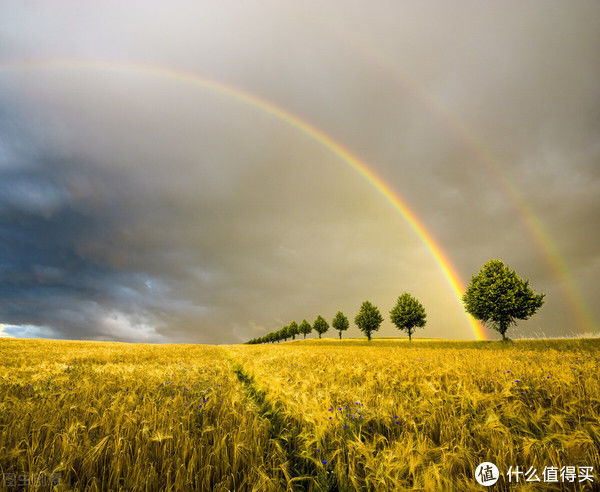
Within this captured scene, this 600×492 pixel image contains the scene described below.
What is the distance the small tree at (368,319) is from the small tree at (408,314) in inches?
412

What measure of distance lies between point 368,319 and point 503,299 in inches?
1401

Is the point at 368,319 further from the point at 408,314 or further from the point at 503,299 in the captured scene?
the point at 503,299

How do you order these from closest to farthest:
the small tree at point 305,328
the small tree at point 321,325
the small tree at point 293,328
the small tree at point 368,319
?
the small tree at point 368,319, the small tree at point 321,325, the small tree at point 305,328, the small tree at point 293,328

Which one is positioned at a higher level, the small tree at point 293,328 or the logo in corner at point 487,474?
the logo in corner at point 487,474

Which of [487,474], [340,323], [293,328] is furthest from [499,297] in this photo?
[293,328]

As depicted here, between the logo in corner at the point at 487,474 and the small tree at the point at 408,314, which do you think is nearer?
the logo in corner at the point at 487,474

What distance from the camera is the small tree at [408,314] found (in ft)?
195

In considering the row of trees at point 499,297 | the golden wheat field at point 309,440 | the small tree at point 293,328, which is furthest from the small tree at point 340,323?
the golden wheat field at point 309,440

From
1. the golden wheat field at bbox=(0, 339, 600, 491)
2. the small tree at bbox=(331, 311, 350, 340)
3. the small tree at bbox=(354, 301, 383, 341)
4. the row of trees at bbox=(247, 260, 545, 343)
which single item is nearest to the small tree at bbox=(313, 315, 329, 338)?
the small tree at bbox=(331, 311, 350, 340)

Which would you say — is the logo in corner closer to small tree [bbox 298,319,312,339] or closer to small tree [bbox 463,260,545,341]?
small tree [bbox 463,260,545,341]

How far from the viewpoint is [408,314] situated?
5975 cm

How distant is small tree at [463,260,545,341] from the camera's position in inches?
1587

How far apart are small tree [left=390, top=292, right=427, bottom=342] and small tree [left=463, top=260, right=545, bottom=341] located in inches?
688

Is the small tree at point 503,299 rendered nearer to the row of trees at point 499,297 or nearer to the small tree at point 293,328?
the row of trees at point 499,297
